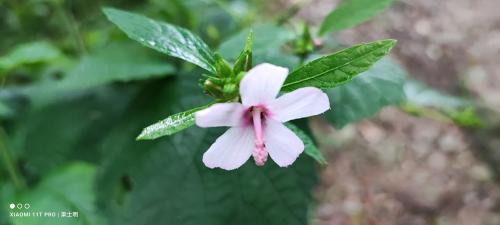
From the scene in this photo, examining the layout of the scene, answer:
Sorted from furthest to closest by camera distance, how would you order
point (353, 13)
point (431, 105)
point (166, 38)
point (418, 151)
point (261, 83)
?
point (418, 151) < point (431, 105) < point (353, 13) < point (166, 38) < point (261, 83)

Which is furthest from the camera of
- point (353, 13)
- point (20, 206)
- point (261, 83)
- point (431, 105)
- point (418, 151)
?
point (418, 151)

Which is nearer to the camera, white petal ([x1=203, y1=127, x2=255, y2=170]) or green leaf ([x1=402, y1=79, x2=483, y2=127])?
white petal ([x1=203, y1=127, x2=255, y2=170])

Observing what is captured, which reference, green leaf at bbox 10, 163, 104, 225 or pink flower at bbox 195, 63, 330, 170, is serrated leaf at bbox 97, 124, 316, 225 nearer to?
green leaf at bbox 10, 163, 104, 225

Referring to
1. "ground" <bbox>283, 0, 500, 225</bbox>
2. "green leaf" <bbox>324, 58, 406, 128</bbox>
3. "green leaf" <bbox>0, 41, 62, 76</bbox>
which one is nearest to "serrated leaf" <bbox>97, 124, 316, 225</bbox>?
"green leaf" <bbox>324, 58, 406, 128</bbox>

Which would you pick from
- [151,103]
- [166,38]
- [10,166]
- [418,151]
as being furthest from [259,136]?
[418,151]

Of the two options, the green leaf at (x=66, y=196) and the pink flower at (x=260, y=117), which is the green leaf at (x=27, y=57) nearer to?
the green leaf at (x=66, y=196)

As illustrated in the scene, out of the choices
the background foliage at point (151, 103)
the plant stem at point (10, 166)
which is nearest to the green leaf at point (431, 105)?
the background foliage at point (151, 103)

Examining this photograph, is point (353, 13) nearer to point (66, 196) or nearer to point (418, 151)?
point (66, 196)
